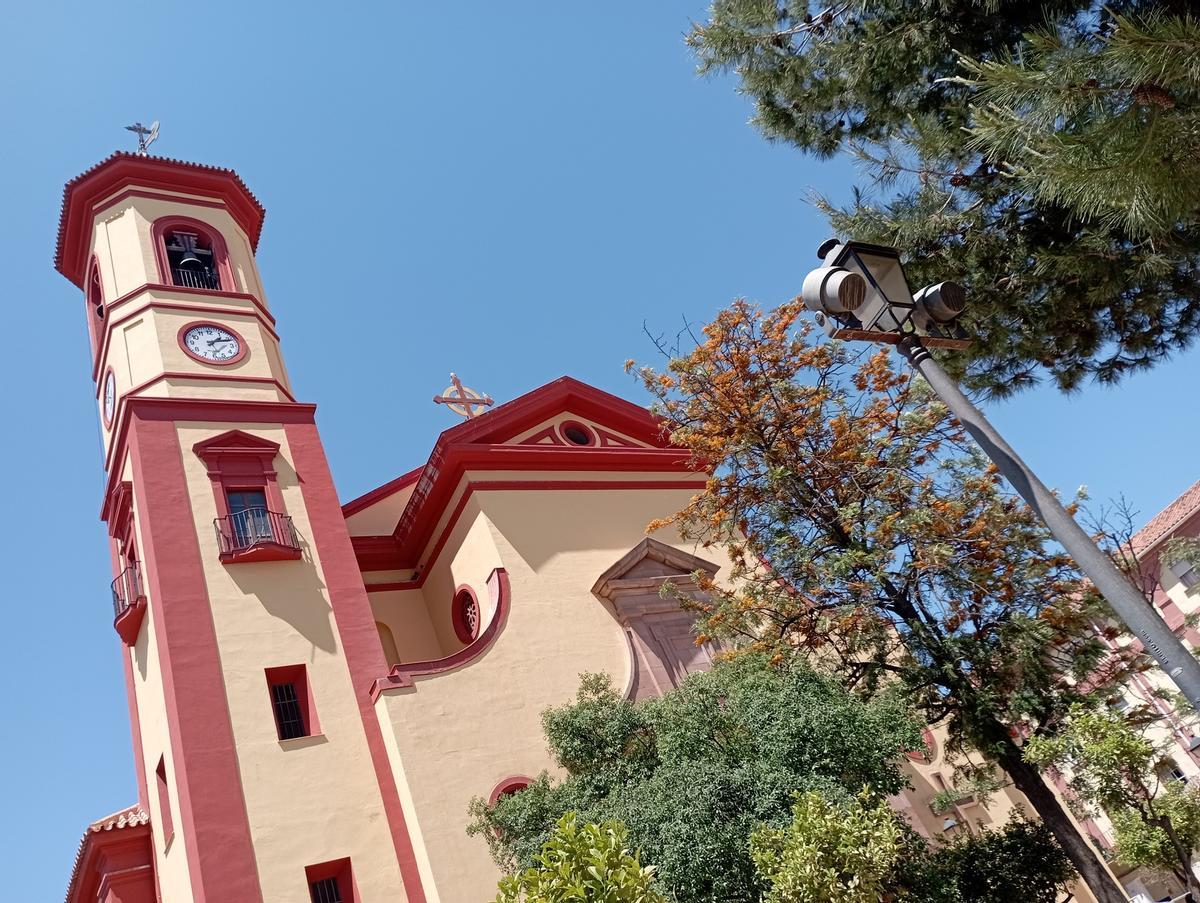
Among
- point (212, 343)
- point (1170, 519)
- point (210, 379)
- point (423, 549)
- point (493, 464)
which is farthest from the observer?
point (1170, 519)

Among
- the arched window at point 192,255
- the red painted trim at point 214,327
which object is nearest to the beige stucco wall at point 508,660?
the red painted trim at point 214,327

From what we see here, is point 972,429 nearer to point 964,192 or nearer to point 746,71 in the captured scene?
point 964,192

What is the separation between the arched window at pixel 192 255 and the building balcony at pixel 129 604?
18.2ft

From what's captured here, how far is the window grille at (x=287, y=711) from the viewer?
1314 centimetres

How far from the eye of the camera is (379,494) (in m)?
19.4

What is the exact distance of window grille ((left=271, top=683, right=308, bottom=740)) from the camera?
13.1 m

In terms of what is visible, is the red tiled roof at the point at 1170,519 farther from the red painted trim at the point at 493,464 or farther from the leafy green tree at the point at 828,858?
the leafy green tree at the point at 828,858

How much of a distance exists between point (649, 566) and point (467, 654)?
13.4ft

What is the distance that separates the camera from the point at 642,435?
19.3 meters

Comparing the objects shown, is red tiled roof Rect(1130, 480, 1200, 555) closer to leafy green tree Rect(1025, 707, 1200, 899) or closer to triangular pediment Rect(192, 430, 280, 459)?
leafy green tree Rect(1025, 707, 1200, 899)

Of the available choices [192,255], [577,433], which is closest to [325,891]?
[577,433]

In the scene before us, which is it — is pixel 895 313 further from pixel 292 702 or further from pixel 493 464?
pixel 493 464

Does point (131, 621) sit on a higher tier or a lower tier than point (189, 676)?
higher

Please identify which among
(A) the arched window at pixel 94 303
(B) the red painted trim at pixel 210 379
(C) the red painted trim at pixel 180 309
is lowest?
(B) the red painted trim at pixel 210 379
